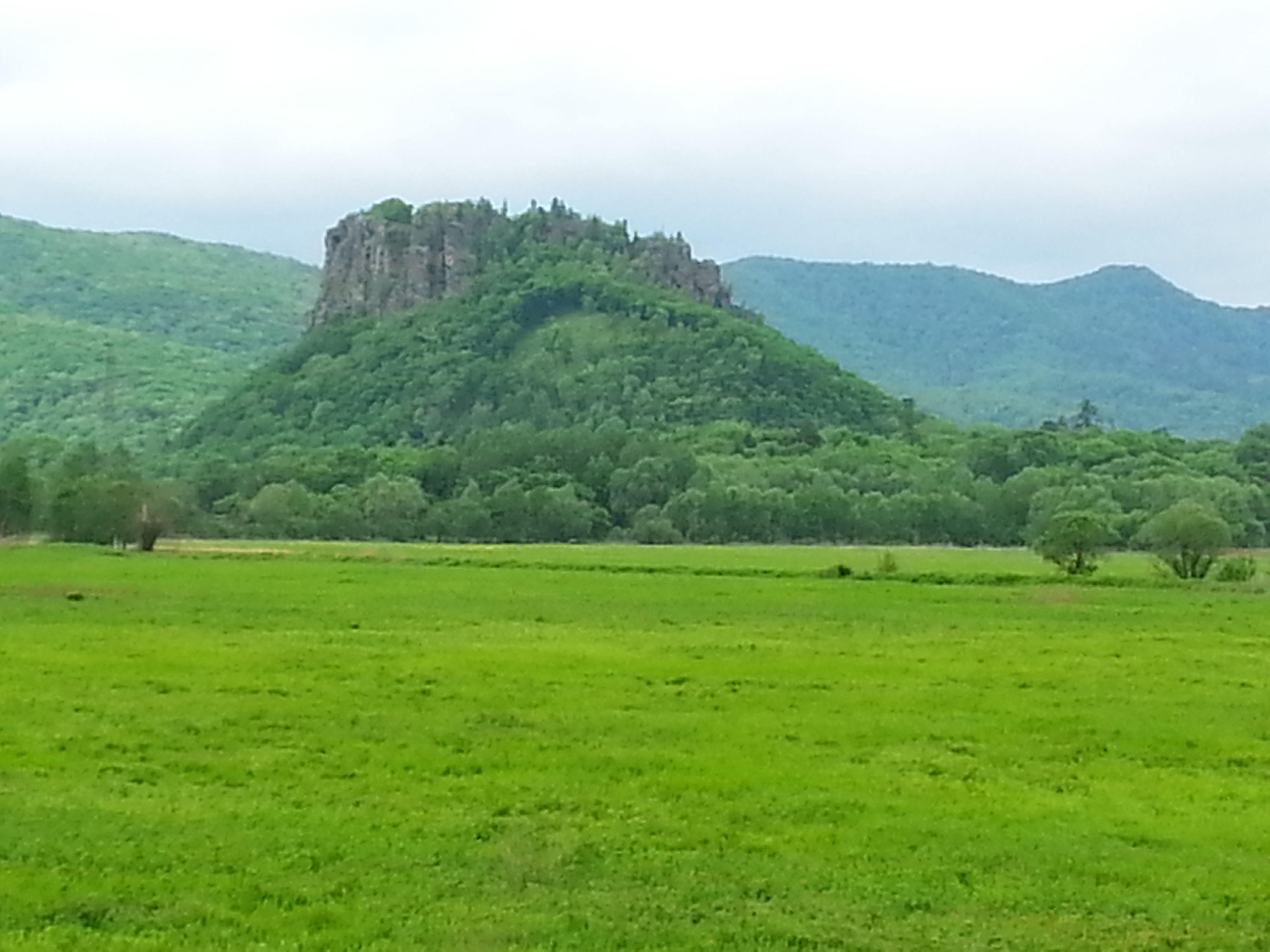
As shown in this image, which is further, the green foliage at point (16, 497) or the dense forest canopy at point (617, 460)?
the dense forest canopy at point (617, 460)

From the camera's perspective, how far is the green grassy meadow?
14.9 meters

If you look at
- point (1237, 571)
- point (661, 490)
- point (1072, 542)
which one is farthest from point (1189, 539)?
point (661, 490)

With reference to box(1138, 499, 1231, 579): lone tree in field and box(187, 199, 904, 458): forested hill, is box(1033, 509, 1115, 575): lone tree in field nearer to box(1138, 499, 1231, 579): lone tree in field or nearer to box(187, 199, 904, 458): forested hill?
box(1138, 499, 1231, 579): lone tree in field

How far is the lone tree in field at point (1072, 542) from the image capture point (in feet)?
226

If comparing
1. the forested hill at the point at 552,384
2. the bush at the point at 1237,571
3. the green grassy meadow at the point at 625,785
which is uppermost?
the forested hill at the point at 552,384

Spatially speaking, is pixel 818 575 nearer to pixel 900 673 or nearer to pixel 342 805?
pixel 900 673

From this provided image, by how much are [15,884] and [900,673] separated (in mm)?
22092

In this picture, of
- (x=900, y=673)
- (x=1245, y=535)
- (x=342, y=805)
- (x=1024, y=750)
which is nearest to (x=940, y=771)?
(x=1024, y=750)

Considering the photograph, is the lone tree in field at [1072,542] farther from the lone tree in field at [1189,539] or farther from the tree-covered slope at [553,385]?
the tree-covered slope at [553,385]

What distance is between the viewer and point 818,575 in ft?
224

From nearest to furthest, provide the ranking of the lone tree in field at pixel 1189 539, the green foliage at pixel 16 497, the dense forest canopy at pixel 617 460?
the lone tree in field at pixel 1189 539 < the green foliage at pixel 16 497 < the dense forest canopy at pixel 617 460

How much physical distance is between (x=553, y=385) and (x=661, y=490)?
5895 cm

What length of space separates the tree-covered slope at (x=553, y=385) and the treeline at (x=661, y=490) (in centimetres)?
2818

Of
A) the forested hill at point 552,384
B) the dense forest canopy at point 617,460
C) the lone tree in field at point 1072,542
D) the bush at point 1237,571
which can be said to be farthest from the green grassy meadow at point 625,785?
the forested hill at point 552,384
